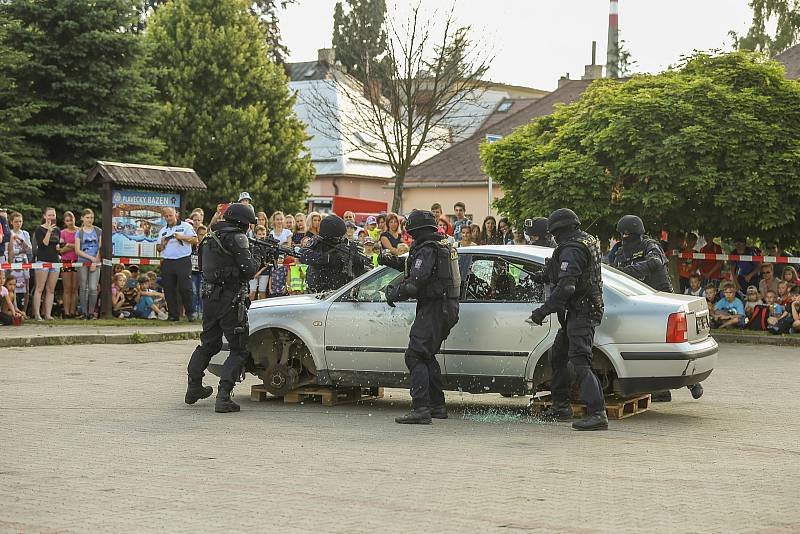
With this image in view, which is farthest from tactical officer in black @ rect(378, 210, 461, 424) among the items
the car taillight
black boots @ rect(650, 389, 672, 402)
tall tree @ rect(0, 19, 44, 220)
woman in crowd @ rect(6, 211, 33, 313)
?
tall tree @ rect(0, 19, 44, 220)

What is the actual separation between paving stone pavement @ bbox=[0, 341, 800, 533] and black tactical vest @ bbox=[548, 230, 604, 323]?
1.00 metres

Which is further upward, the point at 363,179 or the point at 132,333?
the point at 363,179

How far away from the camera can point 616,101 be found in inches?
869

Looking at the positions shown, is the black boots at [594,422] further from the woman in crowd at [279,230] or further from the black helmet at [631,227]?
the woman in crowd at [279,230]

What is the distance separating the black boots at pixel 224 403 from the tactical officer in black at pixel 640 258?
461 centimetres

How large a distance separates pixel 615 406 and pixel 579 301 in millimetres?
1187

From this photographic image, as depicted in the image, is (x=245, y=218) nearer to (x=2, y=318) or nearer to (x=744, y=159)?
(x=2, y=318)

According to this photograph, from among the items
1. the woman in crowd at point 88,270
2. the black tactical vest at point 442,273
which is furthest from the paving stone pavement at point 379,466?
the woman in crowd at point 88,270

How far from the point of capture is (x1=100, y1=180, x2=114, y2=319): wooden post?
2075cm

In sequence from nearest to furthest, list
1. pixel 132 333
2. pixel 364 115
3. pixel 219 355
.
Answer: pixel 219 355
pixel 132 333
pixel 364 115

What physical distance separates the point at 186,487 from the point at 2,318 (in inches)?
483

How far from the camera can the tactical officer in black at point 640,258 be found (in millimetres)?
13266

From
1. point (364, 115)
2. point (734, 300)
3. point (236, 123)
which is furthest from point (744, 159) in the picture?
point (364, 115)

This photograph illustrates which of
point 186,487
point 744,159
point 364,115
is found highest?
point 364,115
